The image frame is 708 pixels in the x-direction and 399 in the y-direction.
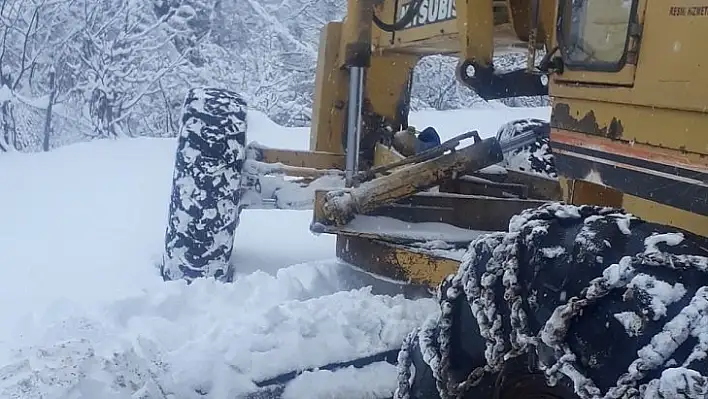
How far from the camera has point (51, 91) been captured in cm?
1908

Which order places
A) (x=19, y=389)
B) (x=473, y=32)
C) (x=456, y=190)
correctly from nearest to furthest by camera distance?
(x=19, y=389), (x=473, y=32), (x=456, y=190)

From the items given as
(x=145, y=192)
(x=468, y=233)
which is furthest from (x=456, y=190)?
(x=145, y=192)

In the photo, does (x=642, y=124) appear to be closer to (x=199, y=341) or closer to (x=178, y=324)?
(x=199, y=341)

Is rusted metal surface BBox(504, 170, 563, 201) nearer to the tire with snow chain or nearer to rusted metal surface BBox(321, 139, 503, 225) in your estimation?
rusted metal surface BBox(321, 139, 503, 225)

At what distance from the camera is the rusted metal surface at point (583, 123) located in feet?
7.80

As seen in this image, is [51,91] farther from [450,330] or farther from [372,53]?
[450,330]

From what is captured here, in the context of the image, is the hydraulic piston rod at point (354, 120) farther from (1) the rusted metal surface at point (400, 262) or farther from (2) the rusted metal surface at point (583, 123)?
(2) the rusted metal surface at point (583, 123)

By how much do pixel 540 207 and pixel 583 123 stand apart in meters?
0.61

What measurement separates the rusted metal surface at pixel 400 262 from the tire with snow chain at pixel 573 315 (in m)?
1.66

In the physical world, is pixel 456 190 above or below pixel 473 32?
below

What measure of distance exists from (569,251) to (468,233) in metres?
2.46

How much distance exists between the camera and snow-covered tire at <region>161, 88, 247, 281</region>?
4875mm

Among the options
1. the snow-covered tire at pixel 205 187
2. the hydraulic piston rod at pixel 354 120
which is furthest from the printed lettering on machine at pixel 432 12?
the snow-covered tire at pixel 205 187

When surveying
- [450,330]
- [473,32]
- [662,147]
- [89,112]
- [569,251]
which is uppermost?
[473,32]
